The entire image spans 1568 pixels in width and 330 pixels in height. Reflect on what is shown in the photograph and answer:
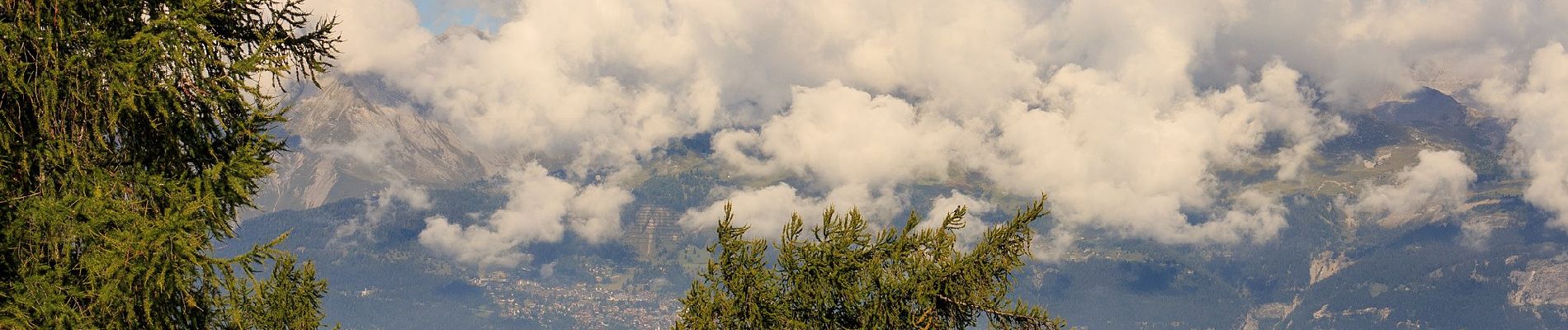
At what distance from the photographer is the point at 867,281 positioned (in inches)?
501

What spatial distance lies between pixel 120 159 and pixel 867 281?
833 cm

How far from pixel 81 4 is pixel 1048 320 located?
35.1ft

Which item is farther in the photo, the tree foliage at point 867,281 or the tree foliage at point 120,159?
the tree foliage at point 867,281

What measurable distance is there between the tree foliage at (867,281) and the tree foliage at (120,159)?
6438 millimetres

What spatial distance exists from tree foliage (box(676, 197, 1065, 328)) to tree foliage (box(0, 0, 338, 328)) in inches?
253

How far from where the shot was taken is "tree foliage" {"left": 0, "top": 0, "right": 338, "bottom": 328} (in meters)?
6.64

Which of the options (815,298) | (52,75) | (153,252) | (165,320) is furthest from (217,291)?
(815,298)

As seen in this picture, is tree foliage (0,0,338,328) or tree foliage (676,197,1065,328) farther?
tree foliage (676,197,1065,328)

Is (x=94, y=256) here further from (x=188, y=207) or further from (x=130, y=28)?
(x=130, y=28)

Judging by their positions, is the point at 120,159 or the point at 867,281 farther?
the point at 867,281

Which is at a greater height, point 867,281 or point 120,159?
point 867,281

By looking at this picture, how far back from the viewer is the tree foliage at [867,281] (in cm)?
1247

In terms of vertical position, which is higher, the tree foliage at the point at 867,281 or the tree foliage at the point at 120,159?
the tree foliage at the point at 867,281

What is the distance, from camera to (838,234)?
12906 mm
